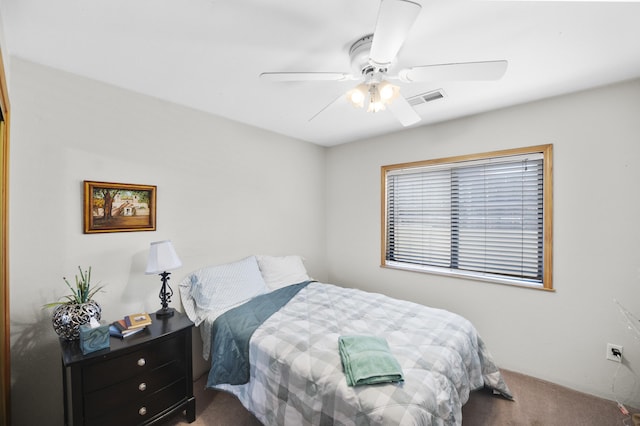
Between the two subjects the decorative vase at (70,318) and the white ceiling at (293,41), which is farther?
the decorative vase at (70,318)

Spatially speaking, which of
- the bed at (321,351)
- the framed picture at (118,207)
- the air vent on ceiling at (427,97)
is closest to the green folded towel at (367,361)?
the bed at (321,351)

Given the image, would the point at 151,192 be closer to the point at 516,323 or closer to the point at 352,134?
the point at 352,134

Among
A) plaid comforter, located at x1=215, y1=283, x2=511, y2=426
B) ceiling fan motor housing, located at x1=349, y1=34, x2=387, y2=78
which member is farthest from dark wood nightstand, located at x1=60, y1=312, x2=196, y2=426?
ceiling fan motor housing, located at x1=349, y1=34, x2=387, y2=78

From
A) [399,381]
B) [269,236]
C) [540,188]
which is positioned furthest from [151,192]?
[540,188]

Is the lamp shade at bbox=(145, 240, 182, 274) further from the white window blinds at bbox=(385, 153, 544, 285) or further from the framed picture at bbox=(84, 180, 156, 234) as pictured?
the white window blinds at bbox=(385, 153, 544, 285)

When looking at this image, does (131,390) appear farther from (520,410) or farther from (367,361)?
(520,410)

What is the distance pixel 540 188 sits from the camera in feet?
7.63

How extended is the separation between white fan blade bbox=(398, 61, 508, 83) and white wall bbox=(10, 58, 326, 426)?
6.25ft

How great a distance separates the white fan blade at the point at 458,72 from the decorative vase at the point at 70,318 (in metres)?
2.28

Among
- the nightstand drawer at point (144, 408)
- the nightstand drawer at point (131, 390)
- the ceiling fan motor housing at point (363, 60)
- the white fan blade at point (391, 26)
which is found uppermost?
the ceiling fan motor housing at point (363, 60)

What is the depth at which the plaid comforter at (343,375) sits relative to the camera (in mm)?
1265

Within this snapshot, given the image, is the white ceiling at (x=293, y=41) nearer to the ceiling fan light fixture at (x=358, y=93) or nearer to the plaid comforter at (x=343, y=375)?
the ceiling fan light fixture at (x=358, y=93)

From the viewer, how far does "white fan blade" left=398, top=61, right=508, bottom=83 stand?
1290 mm

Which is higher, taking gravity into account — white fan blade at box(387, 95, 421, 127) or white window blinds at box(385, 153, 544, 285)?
white fan blade at box(387, 95, 421, 127)
